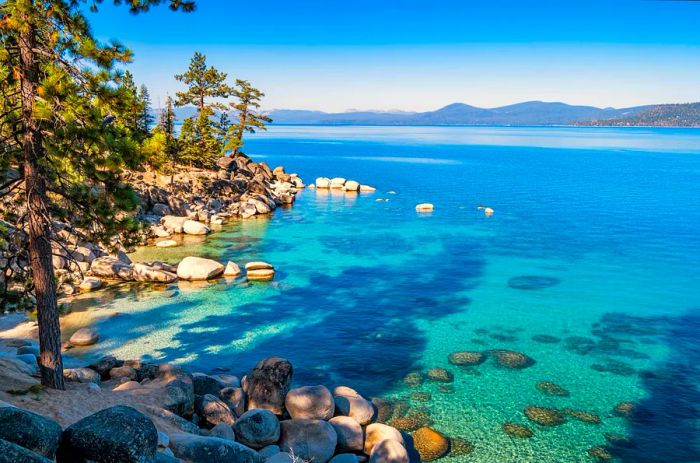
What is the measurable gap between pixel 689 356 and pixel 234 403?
22.3 meters

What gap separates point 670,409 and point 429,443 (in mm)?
10527

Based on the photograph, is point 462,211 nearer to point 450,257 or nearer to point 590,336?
point 450,257

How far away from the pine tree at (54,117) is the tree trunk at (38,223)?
25 mm

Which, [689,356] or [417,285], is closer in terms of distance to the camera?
[689,356]

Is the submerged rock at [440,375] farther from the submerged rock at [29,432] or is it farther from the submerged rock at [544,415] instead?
the submerged rock at [29,432]

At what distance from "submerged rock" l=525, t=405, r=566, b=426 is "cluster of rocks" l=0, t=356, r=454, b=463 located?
3870 millimetres

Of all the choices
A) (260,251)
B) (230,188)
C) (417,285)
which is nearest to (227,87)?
(230,188)

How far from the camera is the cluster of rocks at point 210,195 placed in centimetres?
5284

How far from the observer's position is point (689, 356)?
81.6 ft

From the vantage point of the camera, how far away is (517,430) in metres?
18.5

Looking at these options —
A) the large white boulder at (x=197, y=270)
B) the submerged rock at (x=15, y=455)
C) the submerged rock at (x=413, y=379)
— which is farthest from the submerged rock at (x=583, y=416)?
the large white boulder at (x=197, y=270)

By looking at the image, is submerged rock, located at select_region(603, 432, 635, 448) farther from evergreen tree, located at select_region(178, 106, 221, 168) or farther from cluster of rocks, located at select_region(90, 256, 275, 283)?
evergreen tree, located at select_region(178, 106, 221, 168)

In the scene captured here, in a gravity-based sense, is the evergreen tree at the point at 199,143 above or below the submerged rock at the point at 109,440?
above

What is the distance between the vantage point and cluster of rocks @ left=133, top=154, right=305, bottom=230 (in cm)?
5284
